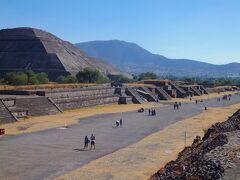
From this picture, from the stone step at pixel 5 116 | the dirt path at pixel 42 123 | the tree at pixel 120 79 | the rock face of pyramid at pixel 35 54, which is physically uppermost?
the rock face of pyramid at pixel 35 54

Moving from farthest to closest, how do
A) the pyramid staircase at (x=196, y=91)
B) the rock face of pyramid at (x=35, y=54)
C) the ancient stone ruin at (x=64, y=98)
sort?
1. the rock face of pyramid at (x=35, y=54)
2. the pyramid staircase at (x=196, y=91)
3. the ancient stone ruin at (x=64, y=98)

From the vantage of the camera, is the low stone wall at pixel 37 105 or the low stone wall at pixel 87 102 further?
the low stone wall at pixel 87 102

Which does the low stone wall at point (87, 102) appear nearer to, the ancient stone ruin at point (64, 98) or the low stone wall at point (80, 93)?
the ancient stone ruin at point (64, 98)

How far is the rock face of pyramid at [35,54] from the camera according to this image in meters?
102

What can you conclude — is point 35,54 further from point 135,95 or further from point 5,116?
point 5,116

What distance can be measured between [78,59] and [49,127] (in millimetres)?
85203

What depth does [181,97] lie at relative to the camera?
89.4 metres

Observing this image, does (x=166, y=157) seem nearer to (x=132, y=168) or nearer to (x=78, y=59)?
(x=132, y=168)

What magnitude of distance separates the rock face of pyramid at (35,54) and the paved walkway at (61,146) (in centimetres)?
6051

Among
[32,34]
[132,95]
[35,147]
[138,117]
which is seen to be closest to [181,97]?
[132,95]

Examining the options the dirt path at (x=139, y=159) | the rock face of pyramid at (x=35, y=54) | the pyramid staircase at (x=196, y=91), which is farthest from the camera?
the rock face of pyramid at (x=35, y=54)

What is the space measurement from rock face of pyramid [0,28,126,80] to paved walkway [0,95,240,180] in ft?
199

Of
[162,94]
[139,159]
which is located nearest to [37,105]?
[139,159]

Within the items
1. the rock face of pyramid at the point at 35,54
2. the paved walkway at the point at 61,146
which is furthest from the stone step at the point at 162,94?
the paved walkway at the point at 61,146
